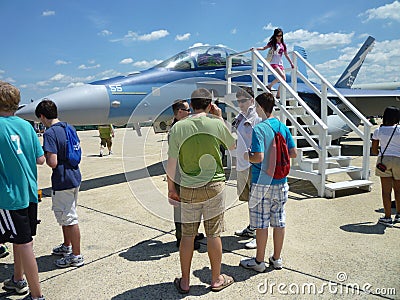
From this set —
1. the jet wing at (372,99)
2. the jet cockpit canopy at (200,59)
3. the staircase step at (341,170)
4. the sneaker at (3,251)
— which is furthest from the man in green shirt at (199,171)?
the jet wing at (372,99)

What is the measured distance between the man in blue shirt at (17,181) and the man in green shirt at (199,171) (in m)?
1.19

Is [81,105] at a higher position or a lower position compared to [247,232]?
higher

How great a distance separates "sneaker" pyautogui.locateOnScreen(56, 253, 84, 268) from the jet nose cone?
11.1 ft

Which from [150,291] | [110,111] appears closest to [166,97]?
[110,111]

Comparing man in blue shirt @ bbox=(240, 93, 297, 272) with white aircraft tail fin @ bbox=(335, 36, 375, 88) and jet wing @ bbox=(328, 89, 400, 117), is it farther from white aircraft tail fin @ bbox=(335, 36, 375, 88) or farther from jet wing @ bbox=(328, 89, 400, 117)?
white aircraft tail fin @ bbox=(335, 36, 375, 88)

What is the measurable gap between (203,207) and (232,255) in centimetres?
114

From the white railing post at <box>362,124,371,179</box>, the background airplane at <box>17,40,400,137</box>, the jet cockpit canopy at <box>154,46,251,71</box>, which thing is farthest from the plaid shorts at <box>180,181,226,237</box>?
the jet cockpit canopy at <box>154,46,251,71</box>

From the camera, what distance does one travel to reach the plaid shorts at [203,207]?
2793 millimetres

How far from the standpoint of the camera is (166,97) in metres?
7.15

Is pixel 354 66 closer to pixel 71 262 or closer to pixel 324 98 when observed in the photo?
pixel 324 98

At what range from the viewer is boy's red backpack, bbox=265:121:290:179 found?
315 centimetres

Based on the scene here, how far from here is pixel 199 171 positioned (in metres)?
2.80

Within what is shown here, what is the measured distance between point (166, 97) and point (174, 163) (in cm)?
457

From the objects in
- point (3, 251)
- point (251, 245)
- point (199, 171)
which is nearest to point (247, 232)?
point (251, 245)
